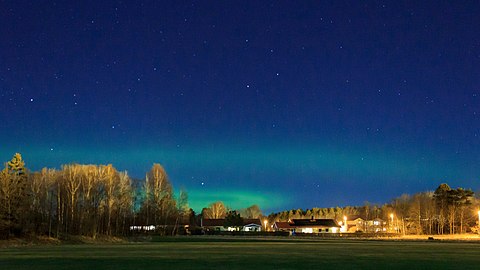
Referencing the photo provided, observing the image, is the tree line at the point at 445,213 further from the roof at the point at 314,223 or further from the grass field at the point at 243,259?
the grass field at the point at 243,259

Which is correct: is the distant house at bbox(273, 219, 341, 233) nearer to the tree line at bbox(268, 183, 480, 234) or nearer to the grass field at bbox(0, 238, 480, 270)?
the tree line at bbox(268, 183, 480, 234)

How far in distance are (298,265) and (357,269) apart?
11.3 ft

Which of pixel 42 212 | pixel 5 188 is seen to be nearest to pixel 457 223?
pixel 42 212

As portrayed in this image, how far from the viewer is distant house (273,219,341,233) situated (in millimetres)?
184375

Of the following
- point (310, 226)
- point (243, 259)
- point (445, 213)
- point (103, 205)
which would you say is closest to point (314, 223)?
point (310, 226)

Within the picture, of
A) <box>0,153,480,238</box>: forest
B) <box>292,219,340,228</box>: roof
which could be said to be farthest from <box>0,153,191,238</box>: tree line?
<box>292,219,340,228</box>: roof

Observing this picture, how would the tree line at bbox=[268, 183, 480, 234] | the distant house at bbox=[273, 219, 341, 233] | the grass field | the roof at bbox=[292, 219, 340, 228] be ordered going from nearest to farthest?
the grass field → the tree line at bbox=[268, 183, 480, 234] → the distant house at bbox=[273, 219, 341, 233] → the roof at bbox=[292, 219, 340, 228]

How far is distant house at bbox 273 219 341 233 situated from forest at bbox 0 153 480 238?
42690 millimetres

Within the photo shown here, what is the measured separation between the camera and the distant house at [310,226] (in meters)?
184

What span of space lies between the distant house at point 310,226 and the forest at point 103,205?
42.7 meters

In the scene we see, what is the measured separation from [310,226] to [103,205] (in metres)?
104

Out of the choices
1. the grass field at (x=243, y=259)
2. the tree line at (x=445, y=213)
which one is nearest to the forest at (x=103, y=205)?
the tree line at (x=445, y=213)

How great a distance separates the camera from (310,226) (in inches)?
7367

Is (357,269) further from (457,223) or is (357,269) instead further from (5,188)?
(457,223)
